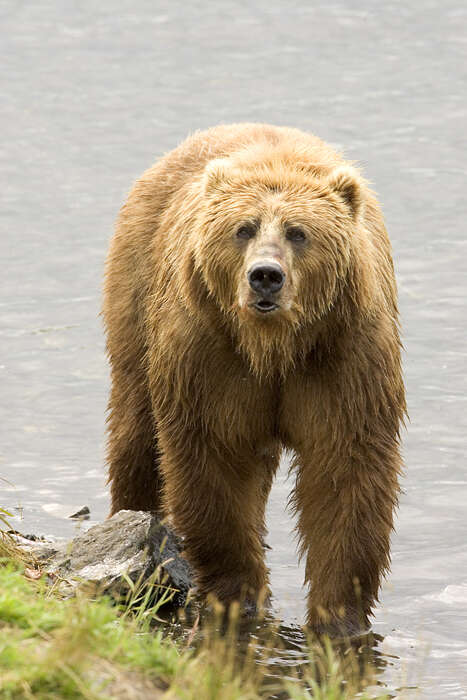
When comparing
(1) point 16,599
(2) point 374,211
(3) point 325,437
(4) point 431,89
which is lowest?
(1) point 16,599

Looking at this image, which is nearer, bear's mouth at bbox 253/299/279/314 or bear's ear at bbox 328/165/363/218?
bear's mouth at bbox 253/299/279/314

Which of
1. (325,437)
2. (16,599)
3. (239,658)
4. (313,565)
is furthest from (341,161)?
(16,599)

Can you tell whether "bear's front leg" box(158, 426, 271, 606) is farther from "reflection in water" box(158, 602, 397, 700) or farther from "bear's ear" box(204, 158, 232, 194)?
"bear's ear" box(204, 158, 232, 194)

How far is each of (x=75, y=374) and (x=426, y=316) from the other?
131 inches

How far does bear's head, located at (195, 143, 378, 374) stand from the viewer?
710 cm

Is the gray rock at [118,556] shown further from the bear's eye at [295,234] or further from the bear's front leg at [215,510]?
the bear's eye at [295,234]

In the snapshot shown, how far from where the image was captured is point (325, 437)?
301 inches

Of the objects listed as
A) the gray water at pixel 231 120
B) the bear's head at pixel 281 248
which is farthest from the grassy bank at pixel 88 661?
the bear's head at pixel 281 248

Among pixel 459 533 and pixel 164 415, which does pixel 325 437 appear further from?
pixel 459 533

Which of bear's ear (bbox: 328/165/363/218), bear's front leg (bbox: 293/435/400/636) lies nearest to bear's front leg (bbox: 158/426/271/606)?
bear's front leg (bbox: 293/435/400/636)

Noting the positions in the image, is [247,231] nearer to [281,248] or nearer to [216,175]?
[281,248]

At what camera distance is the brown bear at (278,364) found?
7.28 m

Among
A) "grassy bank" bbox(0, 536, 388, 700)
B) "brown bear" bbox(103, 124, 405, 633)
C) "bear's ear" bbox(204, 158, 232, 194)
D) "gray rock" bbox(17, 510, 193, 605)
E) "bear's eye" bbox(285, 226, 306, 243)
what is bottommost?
"gray rock" bbox(17, 510, 193, 605)

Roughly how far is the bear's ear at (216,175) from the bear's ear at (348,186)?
534 millimetres
